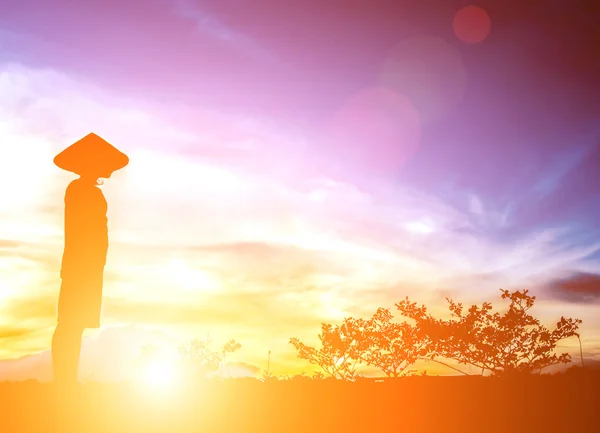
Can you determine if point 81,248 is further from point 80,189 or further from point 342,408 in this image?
point 342,408

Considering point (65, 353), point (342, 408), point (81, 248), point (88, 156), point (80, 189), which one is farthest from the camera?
point (88, 156)

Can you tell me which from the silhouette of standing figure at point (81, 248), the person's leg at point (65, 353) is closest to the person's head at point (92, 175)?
the silhouette of standing figure at point (81, 248)

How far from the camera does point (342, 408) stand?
6770mm

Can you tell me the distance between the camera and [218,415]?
6906 millimetres

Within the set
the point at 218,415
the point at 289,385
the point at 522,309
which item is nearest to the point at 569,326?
the point at 522,309

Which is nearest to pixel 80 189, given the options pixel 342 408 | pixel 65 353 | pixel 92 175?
pixel 92 175

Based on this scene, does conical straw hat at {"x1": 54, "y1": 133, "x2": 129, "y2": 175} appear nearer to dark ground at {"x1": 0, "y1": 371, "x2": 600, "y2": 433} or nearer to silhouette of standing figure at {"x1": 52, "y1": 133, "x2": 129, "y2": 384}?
silhouette of standing figure at {"x1": 52, "y1": 133, "x2": 129, "y2": 384}

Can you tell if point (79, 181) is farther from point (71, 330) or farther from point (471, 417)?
point (471, 417)

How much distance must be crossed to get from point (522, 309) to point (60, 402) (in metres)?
30.6

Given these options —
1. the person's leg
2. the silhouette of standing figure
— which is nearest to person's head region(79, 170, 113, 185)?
the silhouette of standing figure

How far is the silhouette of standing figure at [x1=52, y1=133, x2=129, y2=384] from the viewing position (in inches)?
358

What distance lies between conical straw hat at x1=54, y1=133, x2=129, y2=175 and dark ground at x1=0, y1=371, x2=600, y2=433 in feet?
13.3

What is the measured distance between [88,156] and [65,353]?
3.63 meters

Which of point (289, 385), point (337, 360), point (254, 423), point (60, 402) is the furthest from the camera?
point (337, 360)
